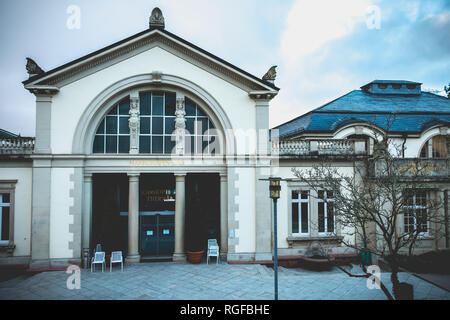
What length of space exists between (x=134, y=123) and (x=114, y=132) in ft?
3.84

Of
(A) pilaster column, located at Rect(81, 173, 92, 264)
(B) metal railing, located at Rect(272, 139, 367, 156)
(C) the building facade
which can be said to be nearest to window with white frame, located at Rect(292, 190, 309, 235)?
(C) the building facade

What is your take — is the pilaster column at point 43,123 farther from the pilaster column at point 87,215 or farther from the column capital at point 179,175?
the column capital at point 179,175

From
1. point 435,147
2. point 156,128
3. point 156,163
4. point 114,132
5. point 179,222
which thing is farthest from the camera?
point 435,147

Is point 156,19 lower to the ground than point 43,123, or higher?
higher

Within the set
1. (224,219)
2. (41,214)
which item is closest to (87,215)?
(41,214)

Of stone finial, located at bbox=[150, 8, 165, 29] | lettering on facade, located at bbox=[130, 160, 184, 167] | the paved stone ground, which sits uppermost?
stone finial, located at bbox=[150, 8, 165, 29]

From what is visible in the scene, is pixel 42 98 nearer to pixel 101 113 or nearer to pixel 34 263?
pixel 101 113

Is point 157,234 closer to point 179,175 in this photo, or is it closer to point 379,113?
point 179,175

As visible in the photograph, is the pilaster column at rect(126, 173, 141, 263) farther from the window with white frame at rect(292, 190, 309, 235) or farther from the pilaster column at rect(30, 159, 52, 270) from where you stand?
the window with white frame at rect(292, 190, 309, 235)

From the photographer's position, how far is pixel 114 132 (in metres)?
13.7

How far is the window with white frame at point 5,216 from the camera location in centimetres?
1300

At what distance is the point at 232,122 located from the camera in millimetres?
Result: 13602

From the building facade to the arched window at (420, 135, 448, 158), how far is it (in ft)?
10.5

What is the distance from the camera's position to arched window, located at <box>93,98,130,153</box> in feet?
44.8
